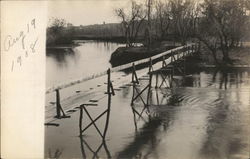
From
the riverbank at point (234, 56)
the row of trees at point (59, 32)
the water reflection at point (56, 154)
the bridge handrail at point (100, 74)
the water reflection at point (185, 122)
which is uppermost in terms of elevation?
the row of trees at point (59, 32)

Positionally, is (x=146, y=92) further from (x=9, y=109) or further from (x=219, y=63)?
(x=9, y=109)

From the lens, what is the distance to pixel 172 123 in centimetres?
221

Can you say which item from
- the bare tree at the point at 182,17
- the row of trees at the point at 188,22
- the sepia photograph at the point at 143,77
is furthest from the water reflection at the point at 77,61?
the bare tree at the point at 182,17

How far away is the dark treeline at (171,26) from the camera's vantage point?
7.23 feet

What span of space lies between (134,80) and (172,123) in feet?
0.90

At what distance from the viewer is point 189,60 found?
7.59 feet

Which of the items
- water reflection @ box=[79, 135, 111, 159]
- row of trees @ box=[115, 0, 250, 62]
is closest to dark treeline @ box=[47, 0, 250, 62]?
row of trees @ box=[115, 0, 250, 62]

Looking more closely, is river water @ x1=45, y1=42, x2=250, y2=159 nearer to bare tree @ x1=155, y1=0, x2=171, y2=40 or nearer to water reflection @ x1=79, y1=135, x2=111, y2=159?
water reflection @ x1=79, y1=135, x2=111, y2=159

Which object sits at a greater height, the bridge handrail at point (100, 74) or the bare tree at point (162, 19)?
the bare tree at point (162, 19)

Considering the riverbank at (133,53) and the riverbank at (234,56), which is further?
the riverbank at (133,53)

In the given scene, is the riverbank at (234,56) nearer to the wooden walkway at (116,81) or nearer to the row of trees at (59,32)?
the wooden walkway at (116,81)

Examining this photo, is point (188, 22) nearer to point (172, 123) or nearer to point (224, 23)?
Result: point (224, 23)

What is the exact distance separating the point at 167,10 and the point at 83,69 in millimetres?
460

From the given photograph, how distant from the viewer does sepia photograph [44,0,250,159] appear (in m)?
2.16
